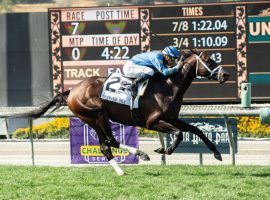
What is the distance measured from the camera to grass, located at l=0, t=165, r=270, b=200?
7410 mm

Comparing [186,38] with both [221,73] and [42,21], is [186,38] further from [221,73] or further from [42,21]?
[221,73]

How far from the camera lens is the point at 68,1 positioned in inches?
1481

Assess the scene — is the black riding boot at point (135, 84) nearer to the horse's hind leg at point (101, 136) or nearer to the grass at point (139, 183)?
the horse's hind leg at point (101, 136)

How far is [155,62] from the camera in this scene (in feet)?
30.4

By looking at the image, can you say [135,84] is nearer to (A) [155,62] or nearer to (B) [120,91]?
(B) [120,91]

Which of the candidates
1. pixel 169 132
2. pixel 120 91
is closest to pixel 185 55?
pixel 120 91

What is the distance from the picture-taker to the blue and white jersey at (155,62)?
923 centimetres

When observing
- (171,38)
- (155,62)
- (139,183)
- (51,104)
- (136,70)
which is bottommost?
(139,183)

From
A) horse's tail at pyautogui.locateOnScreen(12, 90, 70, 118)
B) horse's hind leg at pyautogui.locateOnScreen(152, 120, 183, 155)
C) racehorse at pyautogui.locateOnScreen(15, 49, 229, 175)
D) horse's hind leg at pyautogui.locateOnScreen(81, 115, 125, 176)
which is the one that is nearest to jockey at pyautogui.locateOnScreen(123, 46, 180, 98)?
racehorse at pyautogui.locateOnScreen(15, 49, 229, 175)

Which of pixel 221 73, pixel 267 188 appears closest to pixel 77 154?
pixel 221 73

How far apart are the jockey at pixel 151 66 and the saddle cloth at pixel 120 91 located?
7 cm

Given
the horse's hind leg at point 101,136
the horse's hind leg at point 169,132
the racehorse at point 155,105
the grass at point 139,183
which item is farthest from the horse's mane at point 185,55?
the grass at point 139,183

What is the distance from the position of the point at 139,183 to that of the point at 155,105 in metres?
1.45

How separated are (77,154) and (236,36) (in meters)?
7.40
